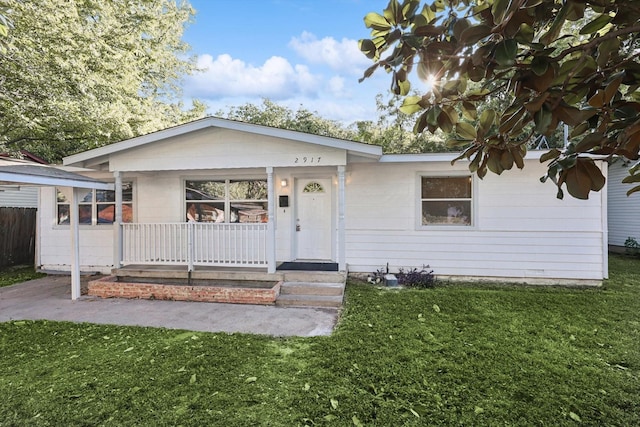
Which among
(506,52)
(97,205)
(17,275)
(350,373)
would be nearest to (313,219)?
(350,373)

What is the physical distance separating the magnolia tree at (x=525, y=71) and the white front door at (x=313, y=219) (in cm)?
606

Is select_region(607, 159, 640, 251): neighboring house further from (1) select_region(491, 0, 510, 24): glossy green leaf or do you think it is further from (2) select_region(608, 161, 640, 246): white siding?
(1) select_region(491, 0, 510, 24): glossy green leaf

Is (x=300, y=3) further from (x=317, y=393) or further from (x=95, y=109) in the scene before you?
(x=317, y=393)

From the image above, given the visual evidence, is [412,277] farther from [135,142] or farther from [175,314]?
[135,142]

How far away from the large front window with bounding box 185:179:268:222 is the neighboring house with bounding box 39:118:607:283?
1.0 inches

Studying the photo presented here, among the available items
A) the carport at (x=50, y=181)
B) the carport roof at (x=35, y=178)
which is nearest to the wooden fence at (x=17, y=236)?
the carport at (x=50, y=181)

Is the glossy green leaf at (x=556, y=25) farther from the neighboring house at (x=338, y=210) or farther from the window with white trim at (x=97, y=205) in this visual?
the window with white trim at (x=97, y=205)

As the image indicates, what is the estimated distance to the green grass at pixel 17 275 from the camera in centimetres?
791

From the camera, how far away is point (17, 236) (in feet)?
32.1

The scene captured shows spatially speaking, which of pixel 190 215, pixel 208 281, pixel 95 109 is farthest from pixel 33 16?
pixel 208 281

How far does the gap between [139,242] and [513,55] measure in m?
7.62

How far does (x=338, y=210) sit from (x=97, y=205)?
20.9ft

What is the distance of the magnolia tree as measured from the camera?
49.9 inches

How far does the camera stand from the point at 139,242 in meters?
7.16
